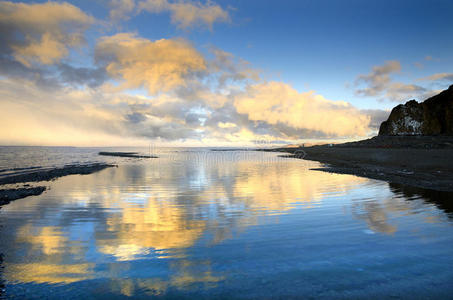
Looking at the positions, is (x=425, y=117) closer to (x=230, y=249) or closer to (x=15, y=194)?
(x=230, y=249)

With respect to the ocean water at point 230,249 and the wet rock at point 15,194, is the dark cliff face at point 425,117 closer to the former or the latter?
the ocean water at point 230,249

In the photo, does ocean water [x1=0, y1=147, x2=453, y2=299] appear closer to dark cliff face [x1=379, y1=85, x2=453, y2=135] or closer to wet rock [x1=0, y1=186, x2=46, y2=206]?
wet rock [x1=0, y1=186, x2=46, y2=206]

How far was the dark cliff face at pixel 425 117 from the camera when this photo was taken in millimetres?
84500

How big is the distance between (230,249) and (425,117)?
4589 inches

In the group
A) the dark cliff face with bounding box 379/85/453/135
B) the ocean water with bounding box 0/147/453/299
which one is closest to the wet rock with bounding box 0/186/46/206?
the ocean water with bounding box 0/147/453/299

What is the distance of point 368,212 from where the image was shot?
1171 cm

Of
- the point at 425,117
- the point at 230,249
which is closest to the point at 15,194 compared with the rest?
the point at 230,249

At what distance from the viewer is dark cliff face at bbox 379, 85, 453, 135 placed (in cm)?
8450

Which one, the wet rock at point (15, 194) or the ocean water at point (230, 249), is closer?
the ocean water at point (230, 249)

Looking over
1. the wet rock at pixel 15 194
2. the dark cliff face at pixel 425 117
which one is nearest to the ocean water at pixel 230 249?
the wet rock at pixel 15 194

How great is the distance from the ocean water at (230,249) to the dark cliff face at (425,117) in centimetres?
9632

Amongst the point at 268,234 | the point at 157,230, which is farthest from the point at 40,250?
the point at 268,234

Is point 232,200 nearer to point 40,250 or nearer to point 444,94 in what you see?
point 40,250

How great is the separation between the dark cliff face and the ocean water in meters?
96.3
